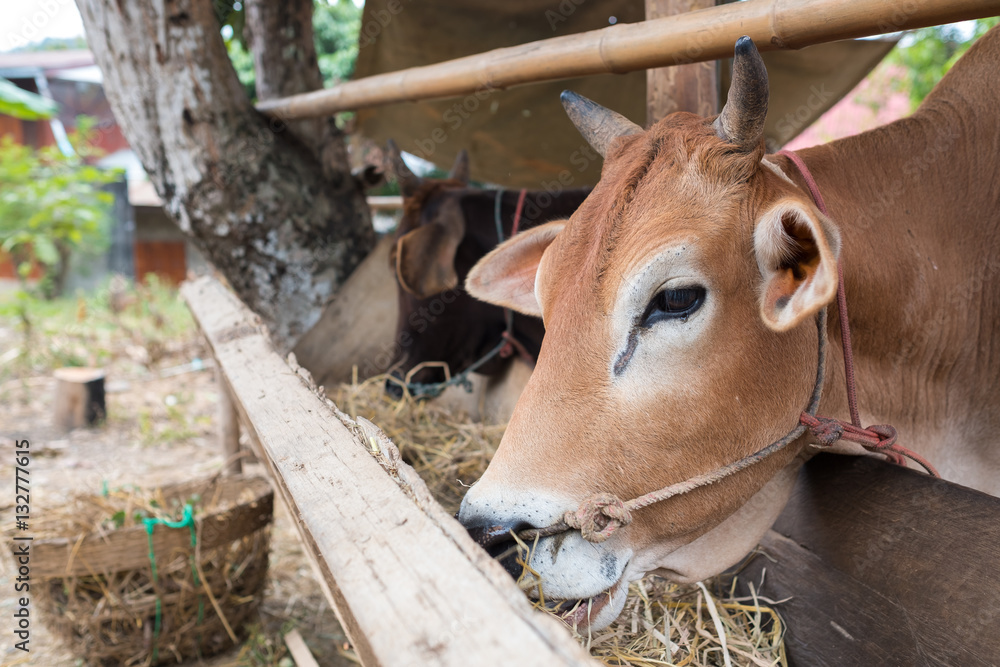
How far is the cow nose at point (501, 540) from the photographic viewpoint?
1234 mm

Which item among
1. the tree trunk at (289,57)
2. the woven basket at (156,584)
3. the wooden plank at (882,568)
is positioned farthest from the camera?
the tree trunk at (289,57)

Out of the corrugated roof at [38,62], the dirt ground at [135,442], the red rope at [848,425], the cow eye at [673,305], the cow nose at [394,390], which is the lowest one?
the dirt ground at [135,442]

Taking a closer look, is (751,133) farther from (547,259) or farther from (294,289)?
(294,289)

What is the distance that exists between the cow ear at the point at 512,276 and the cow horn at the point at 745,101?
0.60m

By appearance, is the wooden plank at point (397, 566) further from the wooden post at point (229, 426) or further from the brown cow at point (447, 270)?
the wooden post at point (229, 426)

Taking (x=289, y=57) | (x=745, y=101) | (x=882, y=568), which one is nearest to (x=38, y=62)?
(x=289, y=57)

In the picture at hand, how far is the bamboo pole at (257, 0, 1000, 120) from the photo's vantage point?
1454 millimetres

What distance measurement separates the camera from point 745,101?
1.35 metres

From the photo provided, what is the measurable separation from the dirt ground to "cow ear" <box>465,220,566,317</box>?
1129 millimetres

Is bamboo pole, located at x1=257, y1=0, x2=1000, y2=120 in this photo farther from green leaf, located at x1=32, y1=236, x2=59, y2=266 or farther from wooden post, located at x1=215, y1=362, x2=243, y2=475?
green leaf, located at x1=32, y1=236, x2=59, y2=266

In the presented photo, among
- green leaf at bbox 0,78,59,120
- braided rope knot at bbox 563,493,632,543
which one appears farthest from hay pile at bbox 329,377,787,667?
green leaf at bbox 0,78,59,120

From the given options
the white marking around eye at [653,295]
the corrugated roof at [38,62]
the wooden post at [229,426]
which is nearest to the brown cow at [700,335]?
the white marking around eye at [653,295]

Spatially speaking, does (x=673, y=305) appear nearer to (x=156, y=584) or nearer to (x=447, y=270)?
(x=447, y=270)

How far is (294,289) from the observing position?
12.8 ft
